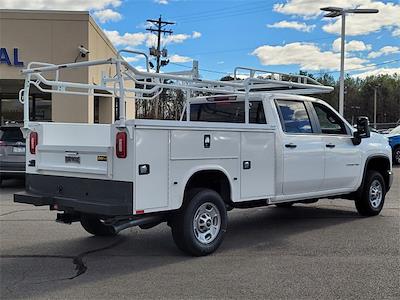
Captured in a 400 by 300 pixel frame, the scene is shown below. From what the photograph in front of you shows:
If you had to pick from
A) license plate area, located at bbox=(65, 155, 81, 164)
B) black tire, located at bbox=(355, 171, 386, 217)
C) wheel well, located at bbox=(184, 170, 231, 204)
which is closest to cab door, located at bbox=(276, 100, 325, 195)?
wheel well, located at bbox=(184, 170, 231, 204)

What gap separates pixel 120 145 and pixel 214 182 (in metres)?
1.65

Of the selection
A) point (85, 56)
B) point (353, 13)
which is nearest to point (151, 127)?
point (85, 56)

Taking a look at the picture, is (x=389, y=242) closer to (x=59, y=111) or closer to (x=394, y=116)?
(x=59, y=111)

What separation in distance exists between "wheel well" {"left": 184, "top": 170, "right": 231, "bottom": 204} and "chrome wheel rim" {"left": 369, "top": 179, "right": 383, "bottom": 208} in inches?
138

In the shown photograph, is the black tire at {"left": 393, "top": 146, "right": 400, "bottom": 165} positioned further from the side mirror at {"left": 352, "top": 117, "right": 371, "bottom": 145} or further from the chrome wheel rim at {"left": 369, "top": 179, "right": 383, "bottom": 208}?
the side mirror at {"left": 352, "top": 117, "right": 371, "bottom": 145}

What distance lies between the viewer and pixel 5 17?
789 inches

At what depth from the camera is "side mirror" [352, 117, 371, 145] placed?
8.95 m

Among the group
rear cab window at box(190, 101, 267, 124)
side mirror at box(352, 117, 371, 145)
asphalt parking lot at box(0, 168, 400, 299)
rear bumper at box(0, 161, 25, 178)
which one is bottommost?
asphalt parking lot at box(0, 168, 400, 299)

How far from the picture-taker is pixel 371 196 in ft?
30.8

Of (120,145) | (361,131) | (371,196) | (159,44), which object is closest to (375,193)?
(371,196)

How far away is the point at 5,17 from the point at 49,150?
49.8ft

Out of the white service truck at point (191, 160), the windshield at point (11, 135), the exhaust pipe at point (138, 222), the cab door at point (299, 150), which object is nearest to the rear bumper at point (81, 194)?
the white service truck at point (191, 160)

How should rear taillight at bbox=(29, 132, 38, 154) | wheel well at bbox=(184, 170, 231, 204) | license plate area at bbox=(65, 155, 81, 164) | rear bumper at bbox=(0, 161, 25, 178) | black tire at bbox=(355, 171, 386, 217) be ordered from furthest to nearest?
rear bumper at bbox=(0, 161, 25, 178), black tire at bbox=(355, 171, 386, 217), rear taillight at bbox=(29, 132, 38, 154), wheel well at bbox=(184, 170, 231, 204), license plate area at bbox=(65, 155, 81, 164)

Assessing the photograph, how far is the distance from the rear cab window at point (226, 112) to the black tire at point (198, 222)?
1710 millimetres
